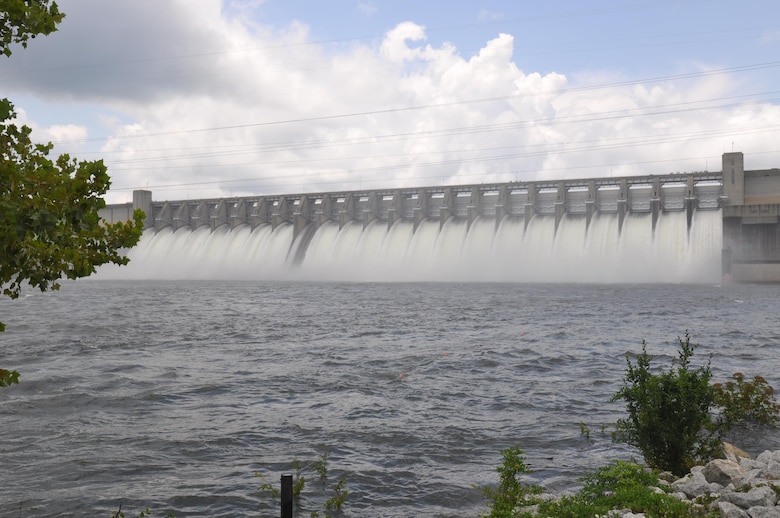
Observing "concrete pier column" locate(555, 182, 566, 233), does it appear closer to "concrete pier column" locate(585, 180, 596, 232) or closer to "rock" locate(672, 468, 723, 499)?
"concrete pier column" locate(585, 180, 596, 232)

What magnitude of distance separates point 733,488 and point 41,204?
7.64m

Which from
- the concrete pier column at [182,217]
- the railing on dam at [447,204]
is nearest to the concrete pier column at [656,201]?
the railing on dam at [447,204]

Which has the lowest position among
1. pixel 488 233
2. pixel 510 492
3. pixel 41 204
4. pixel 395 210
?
pixel 510 492

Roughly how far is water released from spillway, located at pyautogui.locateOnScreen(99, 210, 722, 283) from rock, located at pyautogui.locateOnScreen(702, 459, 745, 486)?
57514mm

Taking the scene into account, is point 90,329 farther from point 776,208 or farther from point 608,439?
point 776,208

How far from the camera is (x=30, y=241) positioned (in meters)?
4.73

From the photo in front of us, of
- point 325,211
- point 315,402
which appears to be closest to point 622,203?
point 325,211

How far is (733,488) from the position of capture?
26.4ft

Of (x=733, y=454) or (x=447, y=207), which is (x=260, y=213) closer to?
(x=447, y=207)

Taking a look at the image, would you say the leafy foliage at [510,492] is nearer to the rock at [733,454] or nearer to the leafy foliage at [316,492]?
the leafy foliage at [316,492]

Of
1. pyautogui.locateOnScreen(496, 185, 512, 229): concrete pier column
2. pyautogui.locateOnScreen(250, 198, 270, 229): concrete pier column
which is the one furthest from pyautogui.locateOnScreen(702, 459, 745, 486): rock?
pyautogui.locateOnScreen(250, 198, 270, 229): concrete pier column

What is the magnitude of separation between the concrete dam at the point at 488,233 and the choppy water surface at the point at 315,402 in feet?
102

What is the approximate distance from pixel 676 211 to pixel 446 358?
168ft

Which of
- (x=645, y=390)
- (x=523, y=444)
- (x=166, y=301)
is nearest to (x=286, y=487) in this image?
(x=645, y=390)
